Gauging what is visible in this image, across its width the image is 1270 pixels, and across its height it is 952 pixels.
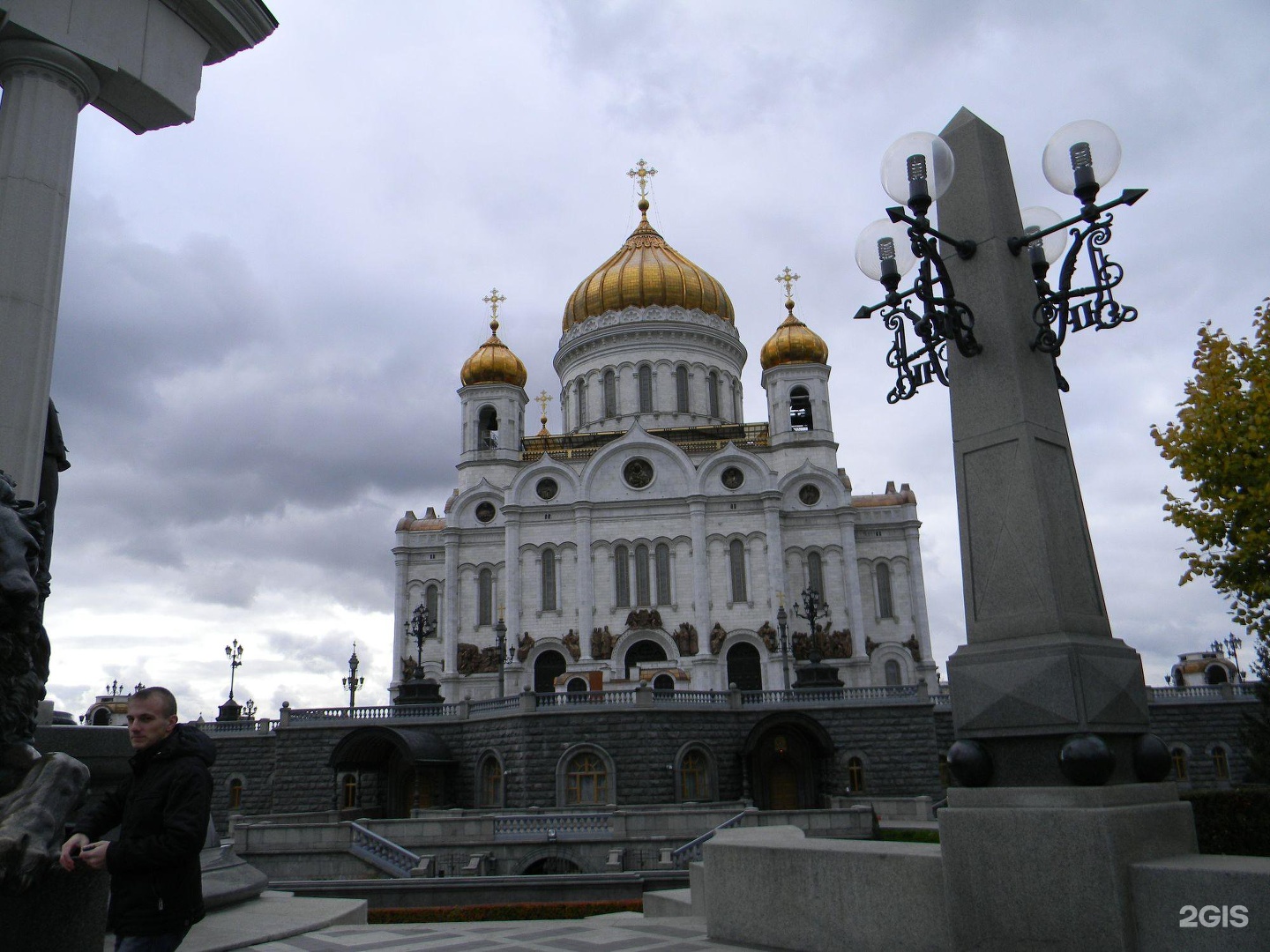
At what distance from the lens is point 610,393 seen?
50.8m

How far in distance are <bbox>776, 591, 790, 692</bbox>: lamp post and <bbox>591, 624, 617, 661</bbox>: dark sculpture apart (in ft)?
22.9

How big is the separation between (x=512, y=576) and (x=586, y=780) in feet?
46.3

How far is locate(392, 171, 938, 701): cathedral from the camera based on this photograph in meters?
40.4

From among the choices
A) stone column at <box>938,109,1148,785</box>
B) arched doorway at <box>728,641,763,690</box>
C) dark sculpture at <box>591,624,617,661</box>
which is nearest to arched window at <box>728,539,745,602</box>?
arched doorway at <box>728,641,763,690</box>

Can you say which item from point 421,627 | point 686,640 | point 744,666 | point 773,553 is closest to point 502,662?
point 421,627

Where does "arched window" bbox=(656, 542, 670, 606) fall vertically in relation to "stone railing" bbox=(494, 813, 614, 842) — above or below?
above

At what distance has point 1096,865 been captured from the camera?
17.7 ft

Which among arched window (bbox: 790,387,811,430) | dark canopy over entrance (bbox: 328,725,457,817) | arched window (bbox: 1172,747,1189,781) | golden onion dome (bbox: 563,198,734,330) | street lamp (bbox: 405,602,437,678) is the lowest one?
arched window (bbox: 1172,747,1189,781)

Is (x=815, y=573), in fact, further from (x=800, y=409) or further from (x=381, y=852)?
(x=381, y=852)

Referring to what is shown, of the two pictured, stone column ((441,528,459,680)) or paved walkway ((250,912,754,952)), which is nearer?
paved walkway ((250,912,754,952))

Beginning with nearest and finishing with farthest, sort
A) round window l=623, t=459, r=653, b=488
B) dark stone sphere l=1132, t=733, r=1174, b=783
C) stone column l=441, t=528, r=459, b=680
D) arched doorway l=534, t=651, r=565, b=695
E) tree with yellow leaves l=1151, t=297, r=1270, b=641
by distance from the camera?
dark stone sphere l=1132, t=733, r=1174, b=783
tree with yellow leaves l=1151, t=297, r=1270, b=641
arched doorway l=534, t=651, r=565, b=695
stone column l=441, t=528, r=459, b=680
round window l=623, t=459, r=653, b=488

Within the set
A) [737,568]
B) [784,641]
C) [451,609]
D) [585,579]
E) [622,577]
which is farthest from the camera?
[451,609]

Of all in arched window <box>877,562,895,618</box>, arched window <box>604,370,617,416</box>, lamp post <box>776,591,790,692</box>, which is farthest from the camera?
arched window <box>604,370,617,416</box>

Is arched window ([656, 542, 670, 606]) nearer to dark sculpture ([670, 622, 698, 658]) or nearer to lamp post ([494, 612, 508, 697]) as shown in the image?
dark sculpture ([670, 622, 698, 658])
